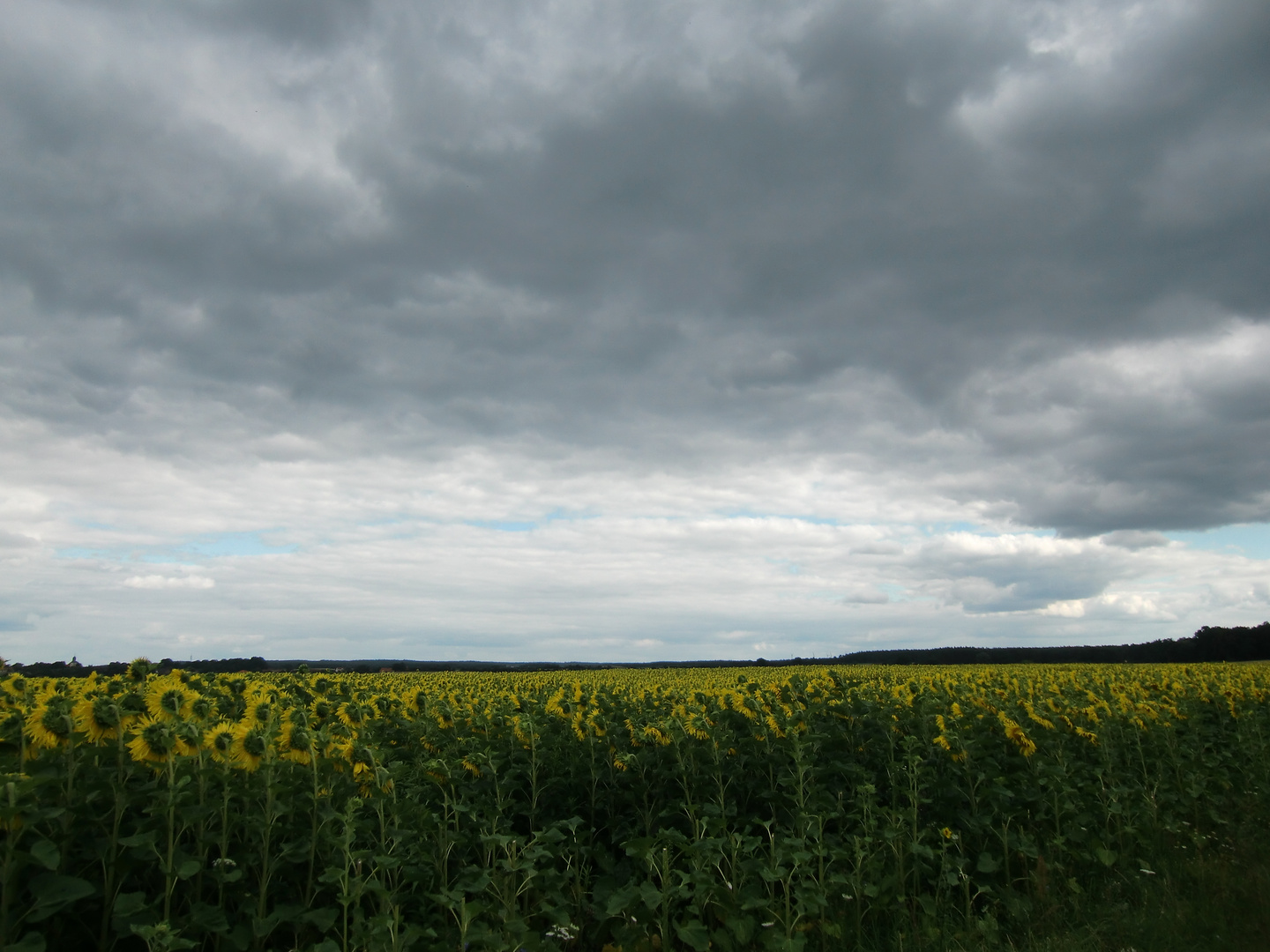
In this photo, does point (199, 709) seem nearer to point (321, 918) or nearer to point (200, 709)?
point (200, 709)

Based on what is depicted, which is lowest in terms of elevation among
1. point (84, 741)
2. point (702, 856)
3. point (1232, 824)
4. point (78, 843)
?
point (1232, 824)

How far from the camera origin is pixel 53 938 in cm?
493

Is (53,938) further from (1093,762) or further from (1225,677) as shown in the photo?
(1225,677)

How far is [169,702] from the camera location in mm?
6090

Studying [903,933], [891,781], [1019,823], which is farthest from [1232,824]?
[903,933]

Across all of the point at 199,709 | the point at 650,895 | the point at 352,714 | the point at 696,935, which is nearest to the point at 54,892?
the point at 199,709

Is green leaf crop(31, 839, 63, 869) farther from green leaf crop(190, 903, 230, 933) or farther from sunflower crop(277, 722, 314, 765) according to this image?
sunflower crop(277, 722, 314, 765)

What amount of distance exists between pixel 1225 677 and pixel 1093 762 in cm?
1593

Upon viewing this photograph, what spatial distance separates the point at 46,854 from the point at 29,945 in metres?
0.46

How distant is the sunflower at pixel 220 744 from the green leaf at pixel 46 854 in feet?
4.21

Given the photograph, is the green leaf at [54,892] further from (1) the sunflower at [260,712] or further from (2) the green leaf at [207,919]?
(1) the sunflower at [260,712]

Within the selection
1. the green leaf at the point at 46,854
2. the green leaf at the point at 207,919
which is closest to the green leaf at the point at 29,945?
the green leaf at the point at 46,854

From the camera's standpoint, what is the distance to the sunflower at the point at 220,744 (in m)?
5.88

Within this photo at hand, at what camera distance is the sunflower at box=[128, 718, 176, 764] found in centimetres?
544
